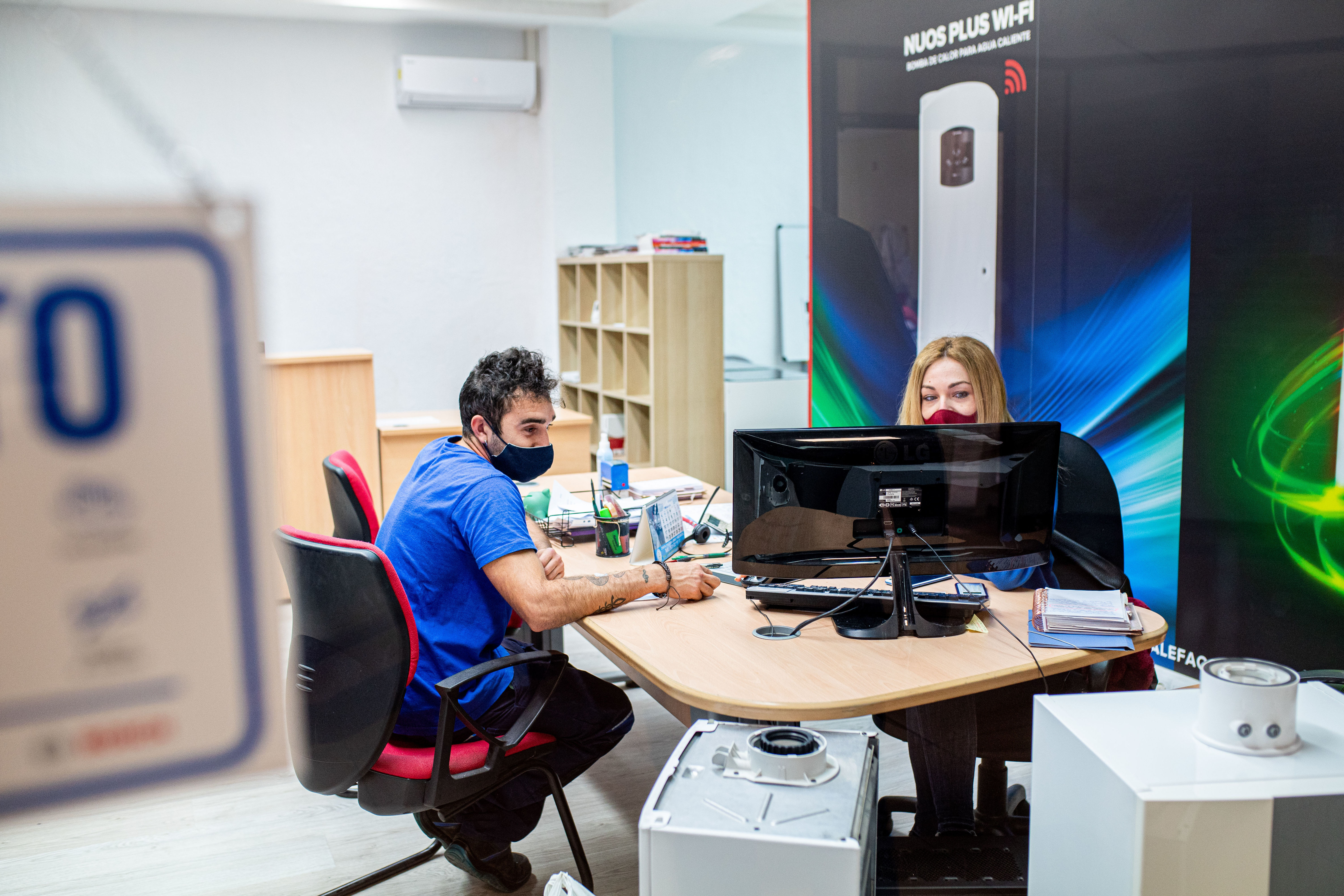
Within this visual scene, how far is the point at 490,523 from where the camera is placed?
199cm

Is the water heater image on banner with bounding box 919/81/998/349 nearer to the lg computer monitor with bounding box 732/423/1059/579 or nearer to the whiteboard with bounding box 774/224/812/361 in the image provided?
the lg computer monitor with bounding box 732/423/1059/579

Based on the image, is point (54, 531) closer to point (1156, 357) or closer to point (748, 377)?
point (1156, 357)

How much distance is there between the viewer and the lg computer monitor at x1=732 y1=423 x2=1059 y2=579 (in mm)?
2016

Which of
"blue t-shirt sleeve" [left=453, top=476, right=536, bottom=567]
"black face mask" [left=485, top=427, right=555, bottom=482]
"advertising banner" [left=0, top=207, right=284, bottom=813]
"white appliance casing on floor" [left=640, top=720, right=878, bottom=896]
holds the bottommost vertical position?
"white appliance casing on floor" [left=640, top=720, right=878, bottom=896]

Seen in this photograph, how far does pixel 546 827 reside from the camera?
252 cm

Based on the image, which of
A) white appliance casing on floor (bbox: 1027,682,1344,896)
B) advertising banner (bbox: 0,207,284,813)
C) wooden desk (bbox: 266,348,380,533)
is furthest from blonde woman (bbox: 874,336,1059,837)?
wooden desk (bbox: 266,348,380,533)

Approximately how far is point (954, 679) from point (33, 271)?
1.70 m

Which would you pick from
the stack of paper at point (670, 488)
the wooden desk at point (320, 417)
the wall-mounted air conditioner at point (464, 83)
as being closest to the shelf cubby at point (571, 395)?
the wall-mounted air conditioner at point (464, 83)

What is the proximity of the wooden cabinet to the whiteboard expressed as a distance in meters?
1.39

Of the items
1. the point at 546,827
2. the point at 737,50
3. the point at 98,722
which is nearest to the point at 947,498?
the point at 546,827

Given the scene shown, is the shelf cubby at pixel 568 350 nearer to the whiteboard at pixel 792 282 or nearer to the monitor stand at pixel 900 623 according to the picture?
the whiteboard at pixel 792 282

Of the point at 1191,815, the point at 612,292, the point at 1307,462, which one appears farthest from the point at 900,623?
the point at 612,292

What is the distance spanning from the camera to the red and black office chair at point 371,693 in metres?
1.73

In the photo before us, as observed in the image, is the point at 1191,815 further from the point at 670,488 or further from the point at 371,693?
the point at 670,488
